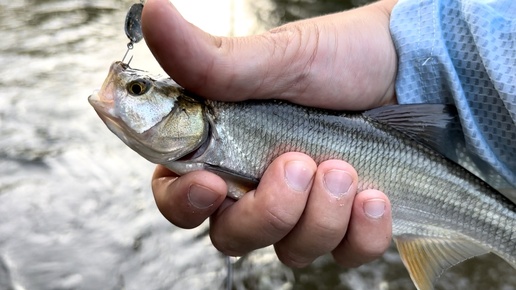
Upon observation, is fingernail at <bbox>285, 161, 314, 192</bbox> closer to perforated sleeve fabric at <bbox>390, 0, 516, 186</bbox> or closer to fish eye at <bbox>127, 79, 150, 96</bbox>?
fish eye at <bbox>127, 79, 150, 96</bbox>

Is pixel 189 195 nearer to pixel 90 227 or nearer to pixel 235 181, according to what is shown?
pixel 235 181

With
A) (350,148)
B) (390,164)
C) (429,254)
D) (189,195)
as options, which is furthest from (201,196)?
(429,254)

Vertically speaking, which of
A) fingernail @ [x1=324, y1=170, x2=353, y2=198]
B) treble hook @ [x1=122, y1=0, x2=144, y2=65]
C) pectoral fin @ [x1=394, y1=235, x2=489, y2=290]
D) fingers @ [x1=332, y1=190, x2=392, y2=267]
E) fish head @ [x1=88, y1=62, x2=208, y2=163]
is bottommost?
pectoral fin @ [x1=394, y1=235, x2=489, y2=290]

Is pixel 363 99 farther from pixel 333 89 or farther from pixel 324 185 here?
pixel 324 185

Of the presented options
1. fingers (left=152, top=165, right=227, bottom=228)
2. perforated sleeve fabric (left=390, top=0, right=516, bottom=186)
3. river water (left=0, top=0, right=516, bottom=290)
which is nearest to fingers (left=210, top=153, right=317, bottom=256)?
fingers (left=152, top=165, right=227, bottom=228)

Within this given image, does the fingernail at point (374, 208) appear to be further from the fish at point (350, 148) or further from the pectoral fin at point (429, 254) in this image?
the pectoral fin at point (429, 254)

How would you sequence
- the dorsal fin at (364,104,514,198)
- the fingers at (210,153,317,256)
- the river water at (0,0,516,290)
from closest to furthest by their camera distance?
the fingers at (210,153,317,256)
the dorsal fin at (364,104,514,198)
the river water at (0,0,516,290)
